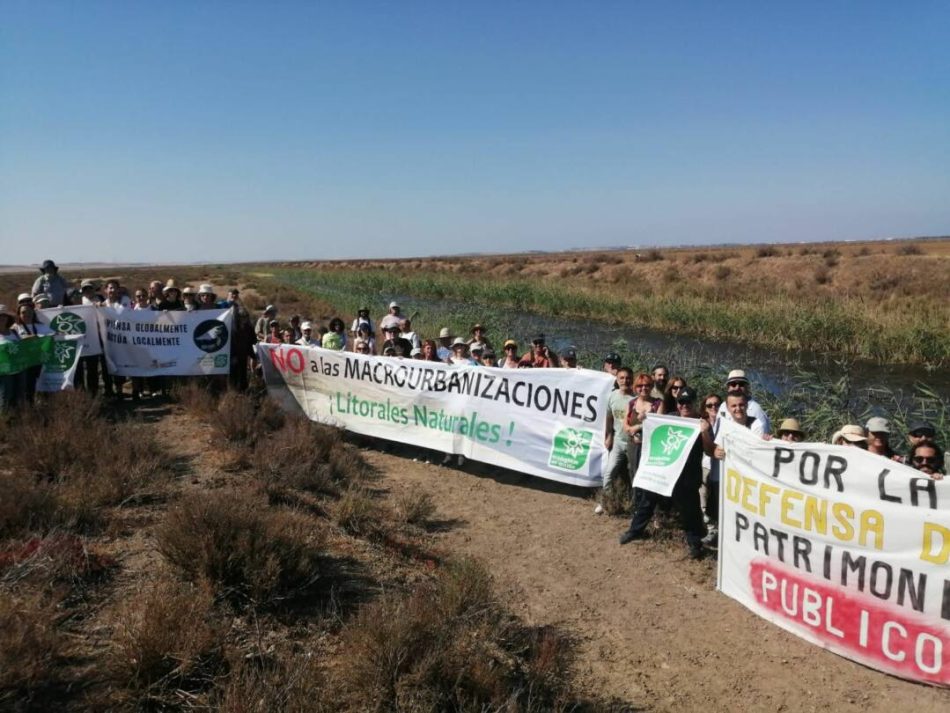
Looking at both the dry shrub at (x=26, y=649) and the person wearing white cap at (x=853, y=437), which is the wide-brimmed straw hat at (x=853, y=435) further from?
the dry shrub at (x=26, y=649)

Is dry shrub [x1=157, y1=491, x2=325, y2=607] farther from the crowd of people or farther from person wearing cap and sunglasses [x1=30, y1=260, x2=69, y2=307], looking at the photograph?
person wearing cap and sunglasses [x1=30, y1=260, x2=69, y2=307]

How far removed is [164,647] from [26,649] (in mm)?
691

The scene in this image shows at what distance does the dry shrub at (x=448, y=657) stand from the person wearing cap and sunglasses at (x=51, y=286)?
9.02 meters

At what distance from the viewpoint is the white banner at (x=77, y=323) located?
9617mm

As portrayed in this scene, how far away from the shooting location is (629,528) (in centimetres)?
632

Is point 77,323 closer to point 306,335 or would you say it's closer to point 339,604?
point 306,335

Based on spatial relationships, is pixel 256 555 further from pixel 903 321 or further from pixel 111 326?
pixel 903 321

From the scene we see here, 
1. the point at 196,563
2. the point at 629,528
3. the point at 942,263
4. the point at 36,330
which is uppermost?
the point at 942,263

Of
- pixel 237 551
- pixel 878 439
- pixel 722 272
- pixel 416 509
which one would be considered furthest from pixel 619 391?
pixel 722 272

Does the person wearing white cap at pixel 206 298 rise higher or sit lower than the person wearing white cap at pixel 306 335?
higher

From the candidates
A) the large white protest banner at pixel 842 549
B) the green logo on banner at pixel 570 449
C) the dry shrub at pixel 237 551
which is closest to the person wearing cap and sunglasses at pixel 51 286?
the dry shrub at pixel 237 551

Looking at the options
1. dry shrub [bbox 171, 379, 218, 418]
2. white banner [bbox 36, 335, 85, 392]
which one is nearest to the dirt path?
dry shrub [bbox 171, 379, 218, 418]

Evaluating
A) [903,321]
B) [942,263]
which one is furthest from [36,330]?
[942,263]

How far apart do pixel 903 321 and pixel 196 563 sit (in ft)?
66.7
